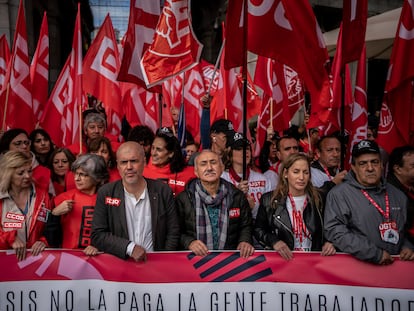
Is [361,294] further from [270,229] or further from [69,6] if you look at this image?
[69,6]

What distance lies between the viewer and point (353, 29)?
16.5 feet

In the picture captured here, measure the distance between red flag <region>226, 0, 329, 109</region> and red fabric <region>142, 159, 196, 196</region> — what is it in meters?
1.14

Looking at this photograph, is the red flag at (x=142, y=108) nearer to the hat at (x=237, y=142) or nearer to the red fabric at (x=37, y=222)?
the hat at (x=237, y=142)

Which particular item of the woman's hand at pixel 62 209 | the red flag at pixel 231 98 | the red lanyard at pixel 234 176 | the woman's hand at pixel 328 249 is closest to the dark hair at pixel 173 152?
the red lanyard at pixel 234 176

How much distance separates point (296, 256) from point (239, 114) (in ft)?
13.1

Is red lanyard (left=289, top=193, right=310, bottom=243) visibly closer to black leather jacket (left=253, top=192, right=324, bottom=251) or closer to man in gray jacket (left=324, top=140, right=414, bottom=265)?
black leather jacket (left=253, top=192, right=324, bottom=251)

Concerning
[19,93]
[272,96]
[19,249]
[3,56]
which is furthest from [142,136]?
[3,56]

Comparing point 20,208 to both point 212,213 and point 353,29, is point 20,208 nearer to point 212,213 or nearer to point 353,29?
point 212,213

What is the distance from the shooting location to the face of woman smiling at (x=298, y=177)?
3.87m

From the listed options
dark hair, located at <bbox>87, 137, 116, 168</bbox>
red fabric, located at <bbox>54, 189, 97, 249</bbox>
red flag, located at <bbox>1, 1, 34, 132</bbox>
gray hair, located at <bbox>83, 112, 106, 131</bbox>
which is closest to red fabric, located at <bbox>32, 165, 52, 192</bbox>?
dark hair, located at <bbox>87, 137, 116, 168</bbox>

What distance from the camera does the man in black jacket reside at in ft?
12.3

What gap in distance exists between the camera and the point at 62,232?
402 cm

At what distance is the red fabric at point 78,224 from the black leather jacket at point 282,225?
1334 millimetres

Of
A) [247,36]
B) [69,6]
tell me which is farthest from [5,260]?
[69,6]
